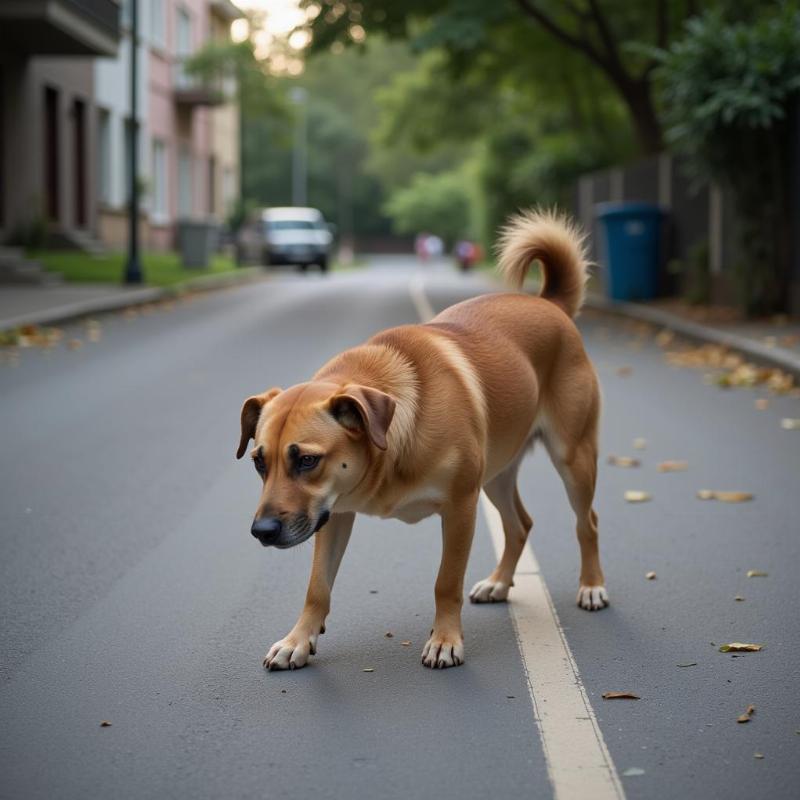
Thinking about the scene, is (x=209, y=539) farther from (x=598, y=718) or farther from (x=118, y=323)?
(x=118, y=323)

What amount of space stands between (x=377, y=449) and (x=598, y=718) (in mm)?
1011

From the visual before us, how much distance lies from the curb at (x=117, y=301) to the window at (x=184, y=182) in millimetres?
13667

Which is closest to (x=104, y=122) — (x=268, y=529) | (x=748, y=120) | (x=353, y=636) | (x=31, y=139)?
A: (x=31, y=139)

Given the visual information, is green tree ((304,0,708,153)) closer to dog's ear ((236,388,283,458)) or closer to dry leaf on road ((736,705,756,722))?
dog's ear ((236,388,283,458))

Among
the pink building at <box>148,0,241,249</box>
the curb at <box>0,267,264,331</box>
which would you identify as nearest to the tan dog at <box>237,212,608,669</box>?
the curb at <box>0,267,264,331</box>

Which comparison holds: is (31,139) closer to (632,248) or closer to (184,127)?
(632,248)

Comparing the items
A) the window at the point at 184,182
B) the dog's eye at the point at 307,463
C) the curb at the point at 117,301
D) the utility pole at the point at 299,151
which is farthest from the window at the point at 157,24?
the dog's eye at the point at 307,463

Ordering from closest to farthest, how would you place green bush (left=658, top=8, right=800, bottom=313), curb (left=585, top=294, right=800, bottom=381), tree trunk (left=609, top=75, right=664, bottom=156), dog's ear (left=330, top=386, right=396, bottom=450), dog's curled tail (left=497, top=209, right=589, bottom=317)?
dog's ear (left=330, top=386, right=396, bottom=450) < dog's curled tail (left=497, top=209, right=589, bottom=317) < curb (left=585, top=294, right=800, bottom=381) < green bush (left=658, top=8, right=800, bottom=313) < tree trunk (left=609, top=75, right=664, bottom=156)

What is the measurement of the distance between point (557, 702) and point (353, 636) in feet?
3.12

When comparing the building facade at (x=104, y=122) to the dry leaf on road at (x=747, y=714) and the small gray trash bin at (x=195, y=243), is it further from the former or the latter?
the dry leaf on road at (x=747, y=714)

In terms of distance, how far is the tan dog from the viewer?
3.97m

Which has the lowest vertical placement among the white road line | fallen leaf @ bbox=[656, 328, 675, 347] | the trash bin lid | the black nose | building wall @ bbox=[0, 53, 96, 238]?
the white road line

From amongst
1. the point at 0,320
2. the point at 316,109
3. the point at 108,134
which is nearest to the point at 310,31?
the point at 0,320

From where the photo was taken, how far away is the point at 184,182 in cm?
4600
